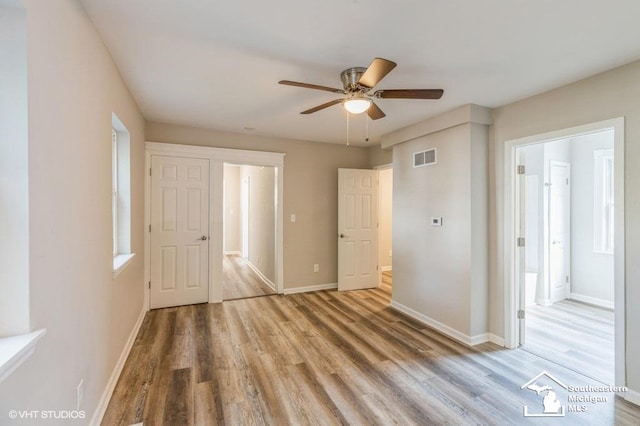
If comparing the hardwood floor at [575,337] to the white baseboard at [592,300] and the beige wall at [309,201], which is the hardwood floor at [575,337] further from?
the beige wall at [309,201]

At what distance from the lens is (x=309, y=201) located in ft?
16.4

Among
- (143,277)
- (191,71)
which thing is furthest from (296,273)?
(191,71)

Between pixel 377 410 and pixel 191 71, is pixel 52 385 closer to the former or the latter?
pixel 377 410

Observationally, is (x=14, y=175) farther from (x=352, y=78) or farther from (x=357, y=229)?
(x=357, y=229)

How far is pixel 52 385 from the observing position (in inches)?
50.3

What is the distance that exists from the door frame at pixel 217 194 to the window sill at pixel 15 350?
307 centimetres

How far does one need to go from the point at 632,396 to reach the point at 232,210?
8.11 m

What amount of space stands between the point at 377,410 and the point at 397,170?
9.93 feet

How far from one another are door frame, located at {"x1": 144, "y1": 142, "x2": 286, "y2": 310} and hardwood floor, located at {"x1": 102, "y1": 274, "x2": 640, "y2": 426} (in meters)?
0.72

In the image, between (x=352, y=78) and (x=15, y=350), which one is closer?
(x=15, y=350)

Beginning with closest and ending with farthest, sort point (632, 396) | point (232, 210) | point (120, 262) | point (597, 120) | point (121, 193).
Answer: point (632, 396), point (597, 120), point (120, 262), point (121, 193), point (232, 210)

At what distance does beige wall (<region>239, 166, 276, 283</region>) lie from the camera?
16.9 feet

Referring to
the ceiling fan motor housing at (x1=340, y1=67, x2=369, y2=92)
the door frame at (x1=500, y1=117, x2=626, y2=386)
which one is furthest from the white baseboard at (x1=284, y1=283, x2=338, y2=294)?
the ceiling fan motor housing at (x1=340, y1=67, x2=369, y2=92)

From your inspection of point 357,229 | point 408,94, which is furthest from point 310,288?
point 408,94
